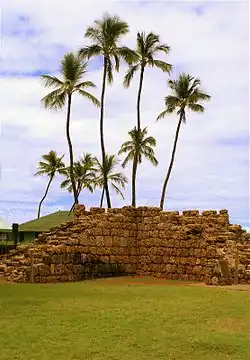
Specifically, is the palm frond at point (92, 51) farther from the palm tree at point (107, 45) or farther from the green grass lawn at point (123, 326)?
the green grass lawn at point (123, 326)

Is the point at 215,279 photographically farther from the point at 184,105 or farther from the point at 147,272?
the point at 184,105

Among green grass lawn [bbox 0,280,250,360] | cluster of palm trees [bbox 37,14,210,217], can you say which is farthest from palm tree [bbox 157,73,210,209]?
green grass lawn [bbox 0,280,250,360]

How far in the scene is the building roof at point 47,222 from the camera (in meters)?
38.3

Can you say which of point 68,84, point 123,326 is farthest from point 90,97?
point 123,326

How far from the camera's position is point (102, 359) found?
331 inches

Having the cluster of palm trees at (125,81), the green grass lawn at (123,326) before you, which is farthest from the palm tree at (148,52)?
the green grass lawn at (123,326)

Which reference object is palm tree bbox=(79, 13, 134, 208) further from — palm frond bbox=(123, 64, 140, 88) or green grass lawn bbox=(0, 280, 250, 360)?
green grass lawn bbox=(0, 280, 250, 360)

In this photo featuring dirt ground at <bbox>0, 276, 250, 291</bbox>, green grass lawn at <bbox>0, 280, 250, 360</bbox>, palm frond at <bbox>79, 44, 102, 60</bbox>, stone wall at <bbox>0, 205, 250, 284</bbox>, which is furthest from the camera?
palm frond at <bbox>79, 44, 102, 60</bbox>

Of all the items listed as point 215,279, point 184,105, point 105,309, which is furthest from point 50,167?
point 105,309

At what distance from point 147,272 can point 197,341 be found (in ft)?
53.0

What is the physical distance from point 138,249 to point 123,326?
15.4m

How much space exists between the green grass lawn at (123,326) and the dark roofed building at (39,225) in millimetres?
21248

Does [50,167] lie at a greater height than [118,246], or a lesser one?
greater

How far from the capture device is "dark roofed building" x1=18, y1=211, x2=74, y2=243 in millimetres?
38341
